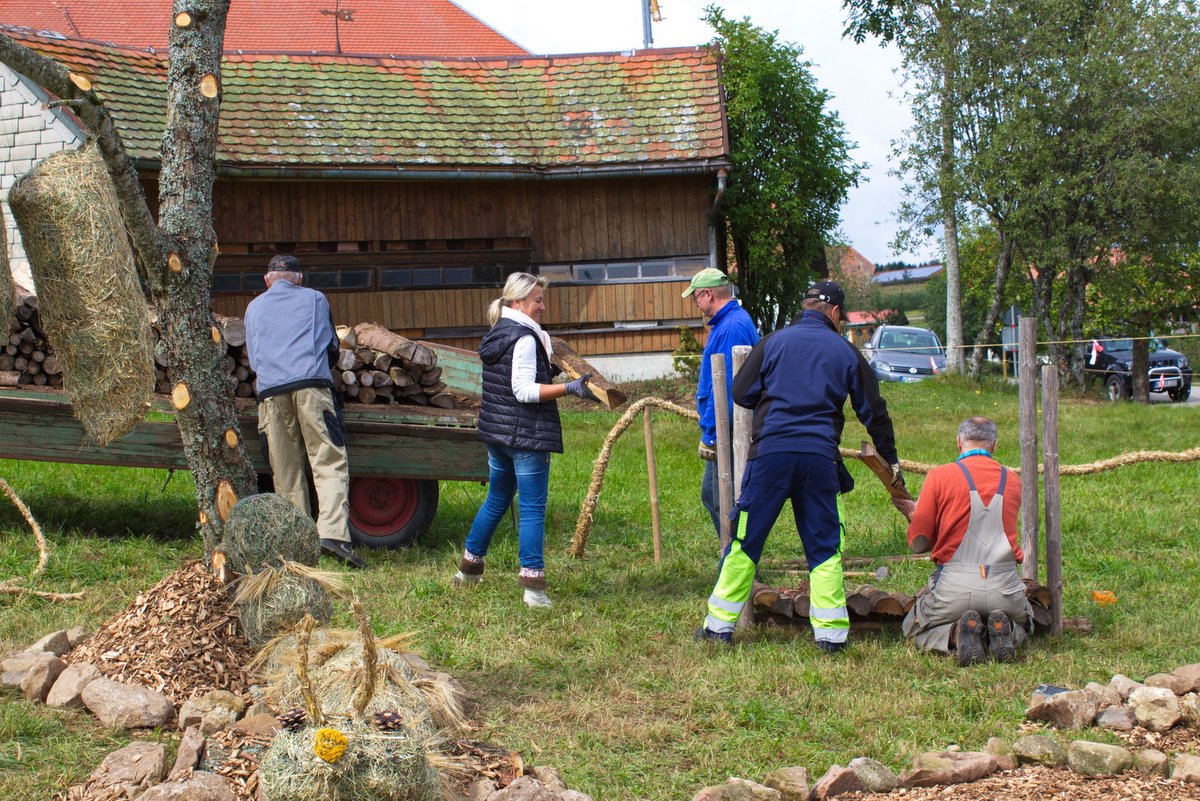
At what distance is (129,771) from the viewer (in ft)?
12.4

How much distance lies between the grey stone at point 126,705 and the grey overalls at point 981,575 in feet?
11.1

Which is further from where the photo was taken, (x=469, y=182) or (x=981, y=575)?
(x=469, y=182)

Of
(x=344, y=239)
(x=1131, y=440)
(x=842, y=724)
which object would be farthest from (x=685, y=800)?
(x=344, y=239)

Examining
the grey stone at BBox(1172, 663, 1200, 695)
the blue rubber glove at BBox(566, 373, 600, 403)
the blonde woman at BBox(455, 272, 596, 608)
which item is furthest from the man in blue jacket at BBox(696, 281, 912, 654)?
the grey stone at BBox(1172, 663, 1200, 695)

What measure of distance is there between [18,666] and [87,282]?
1.59m

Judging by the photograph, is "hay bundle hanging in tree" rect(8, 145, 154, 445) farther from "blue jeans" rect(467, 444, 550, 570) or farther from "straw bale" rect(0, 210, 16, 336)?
"blue jeans" rect(467, 444, 550, 570)

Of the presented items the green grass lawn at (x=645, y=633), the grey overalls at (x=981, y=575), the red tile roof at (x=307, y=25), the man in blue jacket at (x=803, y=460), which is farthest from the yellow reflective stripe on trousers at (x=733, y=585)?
the red tile roof at (x=307, y=25)

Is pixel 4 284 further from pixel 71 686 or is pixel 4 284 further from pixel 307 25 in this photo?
pixel 307 25

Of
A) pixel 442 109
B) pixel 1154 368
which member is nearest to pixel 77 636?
pixel 442 109

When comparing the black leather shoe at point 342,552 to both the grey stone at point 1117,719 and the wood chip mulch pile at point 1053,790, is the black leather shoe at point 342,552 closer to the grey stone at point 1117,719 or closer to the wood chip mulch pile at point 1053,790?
the wood chip mulch pile at point 1053,790

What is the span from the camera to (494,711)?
4.81 m

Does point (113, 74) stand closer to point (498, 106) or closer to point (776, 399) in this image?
point (498, 106)

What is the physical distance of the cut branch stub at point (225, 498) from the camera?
5.46 metres

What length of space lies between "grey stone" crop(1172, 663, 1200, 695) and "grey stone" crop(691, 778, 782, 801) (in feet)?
6.69
